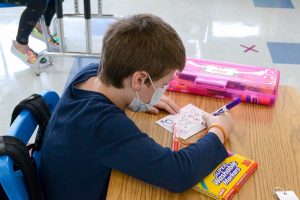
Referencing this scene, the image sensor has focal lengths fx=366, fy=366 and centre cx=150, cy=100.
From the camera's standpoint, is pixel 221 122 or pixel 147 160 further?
pixel 221 122

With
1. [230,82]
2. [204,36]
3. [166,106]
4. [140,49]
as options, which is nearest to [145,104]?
[166,106]

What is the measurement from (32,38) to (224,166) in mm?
2482

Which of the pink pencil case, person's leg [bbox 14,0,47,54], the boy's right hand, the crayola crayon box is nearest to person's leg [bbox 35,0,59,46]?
person's leg [bbox 14,0,47,54]

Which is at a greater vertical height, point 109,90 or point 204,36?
point 109,90

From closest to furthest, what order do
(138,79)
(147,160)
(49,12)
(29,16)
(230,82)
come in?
(147,160) → (138,79) → (230,82) → (29,16) → (49,12)

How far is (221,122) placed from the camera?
3.17ft

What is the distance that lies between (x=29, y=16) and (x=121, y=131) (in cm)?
192

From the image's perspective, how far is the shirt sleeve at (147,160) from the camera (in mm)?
790

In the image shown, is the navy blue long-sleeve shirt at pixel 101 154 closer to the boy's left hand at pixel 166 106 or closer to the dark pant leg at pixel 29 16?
the boy's left hand at pixel 166 106

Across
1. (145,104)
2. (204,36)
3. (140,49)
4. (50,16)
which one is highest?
(140,49)

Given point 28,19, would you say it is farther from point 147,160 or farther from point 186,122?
point 147,160

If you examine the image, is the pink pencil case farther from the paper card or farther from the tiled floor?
the tiled floor

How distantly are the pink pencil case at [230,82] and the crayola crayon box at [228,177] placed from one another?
0.28m

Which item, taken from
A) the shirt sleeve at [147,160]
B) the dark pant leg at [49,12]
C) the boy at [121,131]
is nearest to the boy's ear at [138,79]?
the boy at [121,131]
